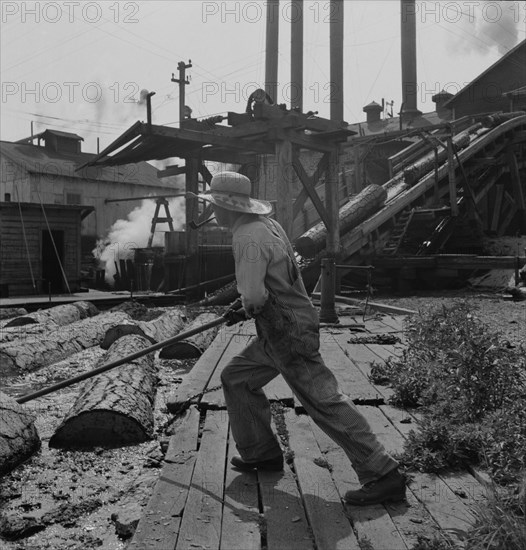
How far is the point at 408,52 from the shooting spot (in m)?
38.8

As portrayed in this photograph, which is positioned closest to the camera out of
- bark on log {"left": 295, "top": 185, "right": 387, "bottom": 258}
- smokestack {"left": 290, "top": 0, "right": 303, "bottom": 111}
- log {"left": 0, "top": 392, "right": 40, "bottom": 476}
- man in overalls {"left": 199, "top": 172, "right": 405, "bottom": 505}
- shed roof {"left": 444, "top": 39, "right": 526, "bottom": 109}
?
man in overalls {"left": 199, "top": 172, "right": 405, "bottom": 505}

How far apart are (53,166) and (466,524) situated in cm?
3872

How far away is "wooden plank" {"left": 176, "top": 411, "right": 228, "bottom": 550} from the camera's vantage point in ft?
10.0

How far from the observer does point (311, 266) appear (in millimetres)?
15477

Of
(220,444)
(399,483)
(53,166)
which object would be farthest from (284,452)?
(53,166)

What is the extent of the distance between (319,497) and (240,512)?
444 millimetres

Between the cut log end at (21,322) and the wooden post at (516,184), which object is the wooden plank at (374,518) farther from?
the wooden post at (516,184)

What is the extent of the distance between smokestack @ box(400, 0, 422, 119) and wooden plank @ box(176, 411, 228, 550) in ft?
121

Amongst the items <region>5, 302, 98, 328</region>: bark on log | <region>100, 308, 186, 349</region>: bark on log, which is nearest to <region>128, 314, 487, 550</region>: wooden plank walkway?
<region>100, 308, 186, 349</region>: bark on log

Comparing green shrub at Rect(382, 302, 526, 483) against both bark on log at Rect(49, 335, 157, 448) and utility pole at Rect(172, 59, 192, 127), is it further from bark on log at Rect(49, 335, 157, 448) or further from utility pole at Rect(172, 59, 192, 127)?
utility pole at Rect(172, 59, 192, 127)

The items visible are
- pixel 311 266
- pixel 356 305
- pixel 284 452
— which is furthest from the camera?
pixel 311 266

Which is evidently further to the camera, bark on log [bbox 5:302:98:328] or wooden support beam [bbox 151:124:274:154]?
wooden support beam [bbox 151:124:274:154]

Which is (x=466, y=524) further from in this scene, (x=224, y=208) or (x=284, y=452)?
(x=224, y=208)

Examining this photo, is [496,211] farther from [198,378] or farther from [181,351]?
[198,378]
